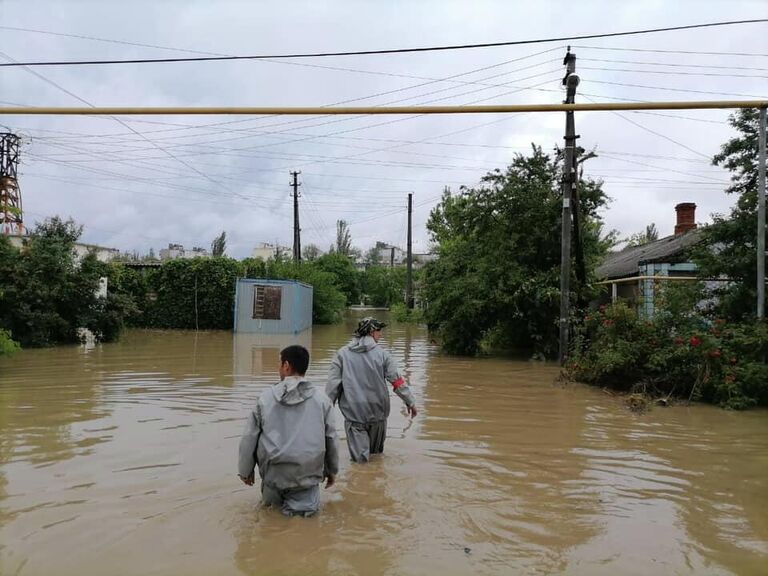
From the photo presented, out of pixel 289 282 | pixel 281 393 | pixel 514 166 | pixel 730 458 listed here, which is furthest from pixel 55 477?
pixel 289 282

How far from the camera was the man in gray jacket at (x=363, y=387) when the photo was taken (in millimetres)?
6504

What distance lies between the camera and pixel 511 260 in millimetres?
18453

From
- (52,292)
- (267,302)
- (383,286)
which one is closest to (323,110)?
(52,292)

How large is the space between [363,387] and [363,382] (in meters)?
0.05

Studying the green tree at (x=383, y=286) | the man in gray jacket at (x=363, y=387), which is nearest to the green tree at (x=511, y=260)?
the man in gray jacket at (x=363, y=387)

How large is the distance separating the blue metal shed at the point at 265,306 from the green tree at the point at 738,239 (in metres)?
18.7

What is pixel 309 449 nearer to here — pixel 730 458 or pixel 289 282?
pixel 730 458

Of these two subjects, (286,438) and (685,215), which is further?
(685,215)

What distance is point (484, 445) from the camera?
7.73 metres

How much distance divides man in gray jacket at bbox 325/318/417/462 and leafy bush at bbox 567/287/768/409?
20.9 ft

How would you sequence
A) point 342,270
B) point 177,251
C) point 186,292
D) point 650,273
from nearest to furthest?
point 650,273
point 186,292
point 342,270
point 177,251

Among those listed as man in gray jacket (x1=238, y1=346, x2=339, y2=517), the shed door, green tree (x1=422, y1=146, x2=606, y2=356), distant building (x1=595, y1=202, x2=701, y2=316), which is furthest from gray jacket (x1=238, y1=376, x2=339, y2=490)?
the shed door

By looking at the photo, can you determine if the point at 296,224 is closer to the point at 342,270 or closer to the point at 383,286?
the point at 342,270

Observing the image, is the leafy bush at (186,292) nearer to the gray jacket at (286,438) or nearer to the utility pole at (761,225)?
the utility pole at (761,225)
